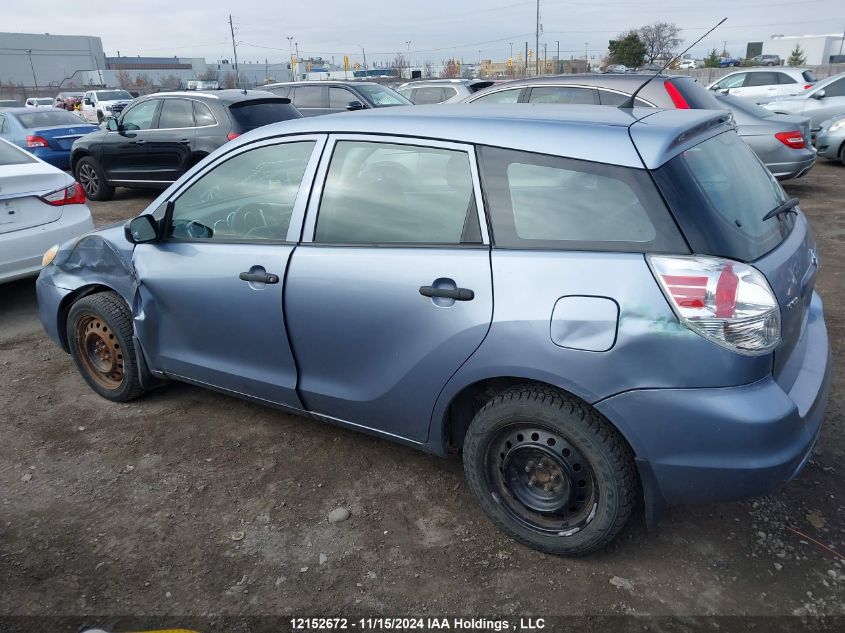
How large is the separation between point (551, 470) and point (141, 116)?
9604 millimetres

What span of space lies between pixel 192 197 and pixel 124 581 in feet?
6.23

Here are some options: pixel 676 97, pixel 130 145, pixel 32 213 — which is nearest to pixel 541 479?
pixel 32 213

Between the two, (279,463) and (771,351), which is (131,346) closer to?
(279,463)

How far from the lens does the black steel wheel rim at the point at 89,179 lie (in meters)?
10.9

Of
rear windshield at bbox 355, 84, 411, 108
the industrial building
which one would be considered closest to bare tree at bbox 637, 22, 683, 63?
the industrial building

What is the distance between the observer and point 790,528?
280 centimetres

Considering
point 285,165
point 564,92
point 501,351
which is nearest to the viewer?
point 501,351

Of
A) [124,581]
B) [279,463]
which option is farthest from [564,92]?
[124,581]

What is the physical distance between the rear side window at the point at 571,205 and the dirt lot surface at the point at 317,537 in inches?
49.7

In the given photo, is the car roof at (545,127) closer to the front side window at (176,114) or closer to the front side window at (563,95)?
the front side window at (563,95)

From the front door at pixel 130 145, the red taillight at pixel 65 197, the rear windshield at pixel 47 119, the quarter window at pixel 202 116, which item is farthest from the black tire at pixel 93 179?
the red taillight at pixel 65 197

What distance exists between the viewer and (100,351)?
4109 millimetres

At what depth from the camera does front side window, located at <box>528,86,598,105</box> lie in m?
7.29

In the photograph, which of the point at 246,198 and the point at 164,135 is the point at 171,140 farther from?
the point at 246,198
